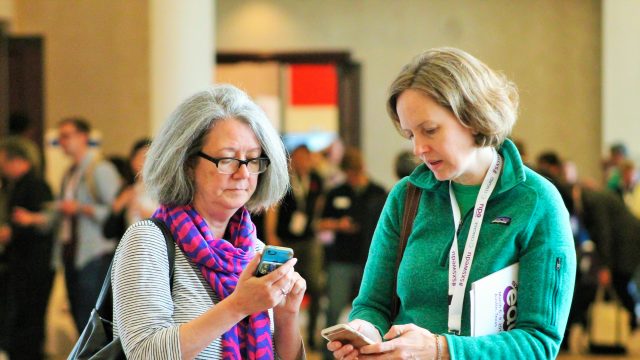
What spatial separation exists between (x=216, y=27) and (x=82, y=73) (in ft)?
21.6

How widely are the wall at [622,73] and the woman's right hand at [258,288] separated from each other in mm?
13945

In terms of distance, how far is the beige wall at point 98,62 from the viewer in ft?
37.5

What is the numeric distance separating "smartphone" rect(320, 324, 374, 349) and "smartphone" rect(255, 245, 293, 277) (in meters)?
0.18

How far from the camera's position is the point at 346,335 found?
96.3 inches

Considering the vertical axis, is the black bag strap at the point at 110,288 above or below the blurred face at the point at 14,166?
above

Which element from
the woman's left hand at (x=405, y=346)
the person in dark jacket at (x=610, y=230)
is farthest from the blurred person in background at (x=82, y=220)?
the woman's left hand at (x=405, y=346)

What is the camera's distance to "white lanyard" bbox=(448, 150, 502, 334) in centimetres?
255

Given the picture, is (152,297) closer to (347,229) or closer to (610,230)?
(347,229)

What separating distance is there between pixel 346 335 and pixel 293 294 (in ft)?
0.77

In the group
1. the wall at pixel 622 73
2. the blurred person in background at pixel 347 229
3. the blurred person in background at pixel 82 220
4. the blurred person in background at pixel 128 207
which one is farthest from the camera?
the wall at pixel 622 73

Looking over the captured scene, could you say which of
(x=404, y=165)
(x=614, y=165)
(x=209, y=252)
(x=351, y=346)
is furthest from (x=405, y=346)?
(x=614, y=165)

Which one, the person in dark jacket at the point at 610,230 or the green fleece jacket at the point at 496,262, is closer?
the green fleece jacket at the point at 496,262

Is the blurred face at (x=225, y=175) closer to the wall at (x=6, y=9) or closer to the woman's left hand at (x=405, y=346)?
the woman's left hand at (x=405, y=346)

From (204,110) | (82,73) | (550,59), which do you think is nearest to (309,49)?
(550,59)
